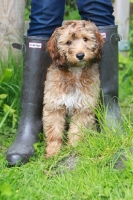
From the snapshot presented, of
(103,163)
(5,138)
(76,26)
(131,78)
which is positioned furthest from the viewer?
(131,78)

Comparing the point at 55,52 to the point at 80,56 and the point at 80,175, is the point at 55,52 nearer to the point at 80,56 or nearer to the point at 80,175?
the point at 80,56

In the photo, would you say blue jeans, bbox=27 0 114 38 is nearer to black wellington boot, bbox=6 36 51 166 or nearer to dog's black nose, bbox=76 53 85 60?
black wellington boot, bbox=6 36 51 166

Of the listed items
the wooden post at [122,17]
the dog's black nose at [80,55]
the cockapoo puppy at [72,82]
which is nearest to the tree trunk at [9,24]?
the cockapoo puppy at [72,82]

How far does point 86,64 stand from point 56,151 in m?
0.70

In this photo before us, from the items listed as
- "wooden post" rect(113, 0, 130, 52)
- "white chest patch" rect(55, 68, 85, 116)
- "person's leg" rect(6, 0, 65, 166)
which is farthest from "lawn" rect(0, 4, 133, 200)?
"wooden post" rect(113, 0, 130, 52)

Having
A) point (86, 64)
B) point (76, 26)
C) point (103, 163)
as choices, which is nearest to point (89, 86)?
point (86, 64)

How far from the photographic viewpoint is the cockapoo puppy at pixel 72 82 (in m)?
3.68

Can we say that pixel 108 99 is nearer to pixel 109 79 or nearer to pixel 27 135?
pixel 109 79

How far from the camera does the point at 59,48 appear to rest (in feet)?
12.2

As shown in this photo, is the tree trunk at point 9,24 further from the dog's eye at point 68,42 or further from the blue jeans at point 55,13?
the dog's eye at point 68,42

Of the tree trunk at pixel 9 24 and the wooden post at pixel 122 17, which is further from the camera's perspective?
the wooden post at pixel 122 17

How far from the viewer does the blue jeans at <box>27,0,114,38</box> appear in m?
3.89

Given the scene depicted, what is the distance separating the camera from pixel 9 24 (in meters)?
4.66

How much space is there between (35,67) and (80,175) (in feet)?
3.70
